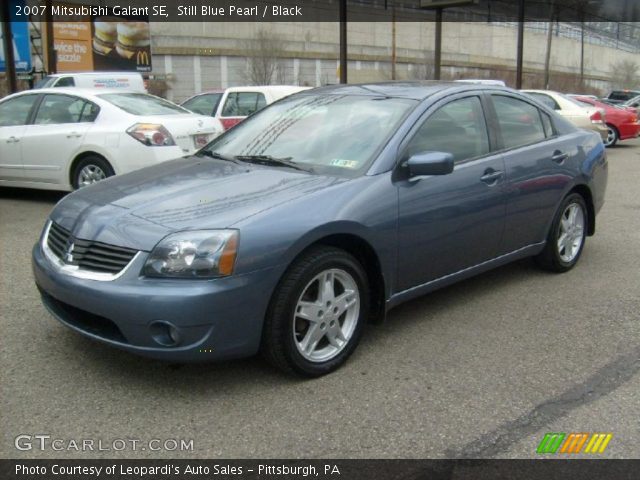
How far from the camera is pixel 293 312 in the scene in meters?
3.33

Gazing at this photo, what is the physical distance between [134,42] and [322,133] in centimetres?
3746

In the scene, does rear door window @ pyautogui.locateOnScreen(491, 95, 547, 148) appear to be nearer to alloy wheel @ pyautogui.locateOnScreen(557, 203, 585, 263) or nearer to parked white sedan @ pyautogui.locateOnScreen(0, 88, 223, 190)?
alloy wheel @ pyautogui.locateOnScreen(557, 203, 585, 263)

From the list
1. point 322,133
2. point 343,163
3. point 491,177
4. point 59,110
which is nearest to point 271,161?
point 322,133

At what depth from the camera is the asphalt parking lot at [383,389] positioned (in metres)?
2.92

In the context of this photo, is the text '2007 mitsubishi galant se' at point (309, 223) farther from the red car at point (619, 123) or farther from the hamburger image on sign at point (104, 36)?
the hamburger image on sign at point (104, 36)

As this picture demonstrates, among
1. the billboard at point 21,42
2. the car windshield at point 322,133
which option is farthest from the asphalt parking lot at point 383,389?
the billboard at point 21,42

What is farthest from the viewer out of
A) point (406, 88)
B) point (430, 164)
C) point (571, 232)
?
point (571, 232)

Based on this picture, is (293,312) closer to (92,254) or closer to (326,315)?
(326,315)

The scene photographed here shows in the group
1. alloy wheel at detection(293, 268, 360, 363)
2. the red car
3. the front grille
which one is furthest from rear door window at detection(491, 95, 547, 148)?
the red car

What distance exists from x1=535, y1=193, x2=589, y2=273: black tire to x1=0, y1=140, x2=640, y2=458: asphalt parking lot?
575 mm

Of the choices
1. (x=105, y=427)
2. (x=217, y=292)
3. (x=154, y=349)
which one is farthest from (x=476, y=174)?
(x=105, y=427)

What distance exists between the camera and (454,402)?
10.7 ft

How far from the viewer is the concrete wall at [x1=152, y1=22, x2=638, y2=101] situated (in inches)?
2073
